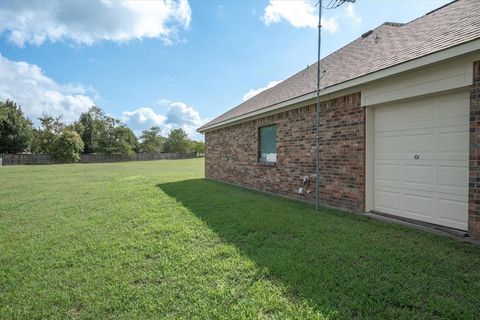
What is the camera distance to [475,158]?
164 inches

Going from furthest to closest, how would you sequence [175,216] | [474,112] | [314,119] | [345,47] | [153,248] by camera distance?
1. [345,47]
2. [314,119]
3. [175,216]
4. [153,248]
5. [474,112]

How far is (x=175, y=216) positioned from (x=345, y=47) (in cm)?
778

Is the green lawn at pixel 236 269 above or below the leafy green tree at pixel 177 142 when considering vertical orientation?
below

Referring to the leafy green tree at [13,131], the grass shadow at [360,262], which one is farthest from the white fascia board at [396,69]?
the leafy green tree at [13,131]

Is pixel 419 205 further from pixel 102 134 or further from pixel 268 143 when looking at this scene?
pixel 102 134

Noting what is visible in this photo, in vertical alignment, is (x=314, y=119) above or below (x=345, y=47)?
below

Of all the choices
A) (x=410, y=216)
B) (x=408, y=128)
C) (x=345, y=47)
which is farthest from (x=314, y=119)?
(x=345, y=47)

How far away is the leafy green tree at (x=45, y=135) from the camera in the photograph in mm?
51219

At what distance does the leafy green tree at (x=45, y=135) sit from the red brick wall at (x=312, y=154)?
49.9 m

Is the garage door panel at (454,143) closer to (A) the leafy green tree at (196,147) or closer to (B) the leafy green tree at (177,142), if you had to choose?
(B) the leafy green tree at (177,142)

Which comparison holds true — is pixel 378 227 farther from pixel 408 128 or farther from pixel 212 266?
pixel 212 266

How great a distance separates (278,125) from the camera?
8984 mm

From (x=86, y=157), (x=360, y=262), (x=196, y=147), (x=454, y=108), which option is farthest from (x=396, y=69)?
(x=196, y=147)

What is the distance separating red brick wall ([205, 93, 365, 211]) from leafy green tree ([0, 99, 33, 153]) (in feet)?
157
